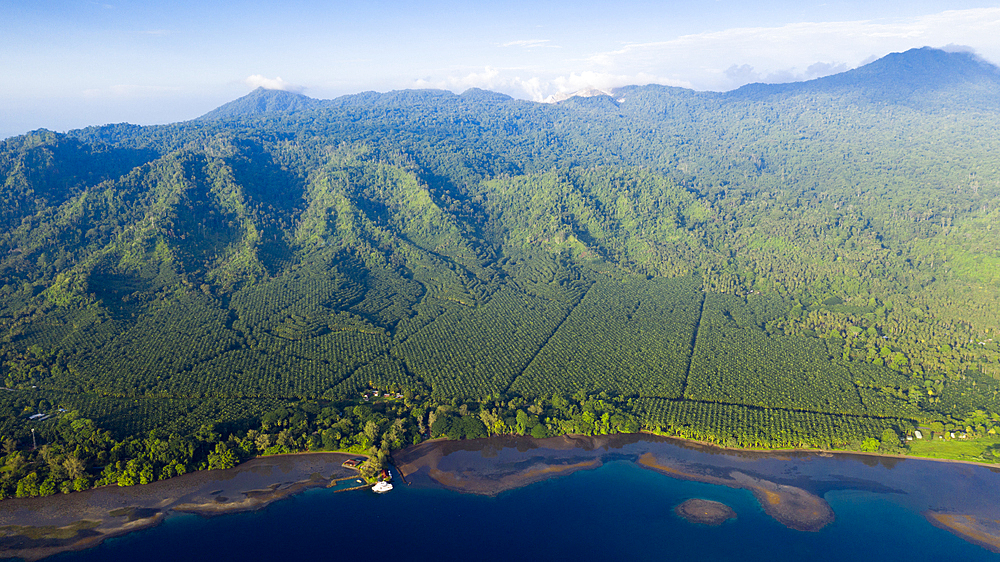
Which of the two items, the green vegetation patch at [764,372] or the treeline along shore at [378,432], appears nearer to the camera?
the treeline along shore at [378,432]

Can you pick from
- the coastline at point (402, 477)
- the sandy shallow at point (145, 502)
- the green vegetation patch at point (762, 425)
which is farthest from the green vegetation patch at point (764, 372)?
the sandy shallow at point (145, 502)

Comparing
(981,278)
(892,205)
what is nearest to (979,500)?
(981,278)

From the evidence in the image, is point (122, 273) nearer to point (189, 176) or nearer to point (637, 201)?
point (189, 176)

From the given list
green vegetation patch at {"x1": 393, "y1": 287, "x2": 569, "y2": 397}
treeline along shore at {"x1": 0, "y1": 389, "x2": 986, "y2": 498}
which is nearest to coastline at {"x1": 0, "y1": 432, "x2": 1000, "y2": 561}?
treeline along shore at {"x1": 0, "y1": 389, "x2": 986, "y2": 498}

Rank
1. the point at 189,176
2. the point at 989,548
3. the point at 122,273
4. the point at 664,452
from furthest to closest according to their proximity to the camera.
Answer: the point at 189,176
the point at 122,273
the point at 664,452
the point at 989,548

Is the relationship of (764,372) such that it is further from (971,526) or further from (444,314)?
(444,314)

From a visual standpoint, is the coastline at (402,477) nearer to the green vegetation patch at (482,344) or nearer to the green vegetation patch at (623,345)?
the green vegetation patch at (623,345)

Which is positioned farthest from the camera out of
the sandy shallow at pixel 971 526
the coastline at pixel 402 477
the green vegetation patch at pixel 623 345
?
the green vegetation patch at pixel 623 345
